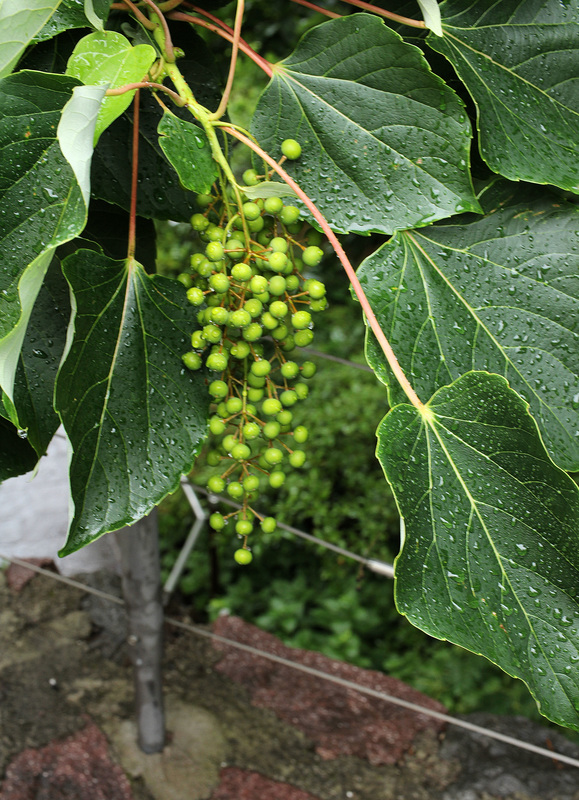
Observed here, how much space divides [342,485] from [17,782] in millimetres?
1261

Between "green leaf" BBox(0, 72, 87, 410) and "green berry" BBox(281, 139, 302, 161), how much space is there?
0.15 metres

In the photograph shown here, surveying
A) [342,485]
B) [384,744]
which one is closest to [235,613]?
[342,485]

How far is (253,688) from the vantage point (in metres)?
1.45

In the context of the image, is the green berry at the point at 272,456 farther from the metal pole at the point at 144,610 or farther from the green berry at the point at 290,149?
the metal pole at the point at 144,610

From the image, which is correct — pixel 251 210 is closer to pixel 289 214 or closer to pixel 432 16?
pixel 289 214

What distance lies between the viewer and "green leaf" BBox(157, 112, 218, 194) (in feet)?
1.42

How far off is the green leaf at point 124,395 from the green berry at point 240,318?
7cm

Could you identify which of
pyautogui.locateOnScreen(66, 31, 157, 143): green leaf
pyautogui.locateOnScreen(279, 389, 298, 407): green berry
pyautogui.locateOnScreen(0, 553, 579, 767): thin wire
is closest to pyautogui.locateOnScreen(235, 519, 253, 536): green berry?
pyautogui.locateOnScreen(279, 389, 298, 407): green berry

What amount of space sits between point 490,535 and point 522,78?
35 cm

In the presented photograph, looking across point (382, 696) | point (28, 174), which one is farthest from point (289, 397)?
point (382, 696)

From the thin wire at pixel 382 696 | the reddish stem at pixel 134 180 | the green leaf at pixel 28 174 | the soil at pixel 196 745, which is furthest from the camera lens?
the soil at pixel 196 745

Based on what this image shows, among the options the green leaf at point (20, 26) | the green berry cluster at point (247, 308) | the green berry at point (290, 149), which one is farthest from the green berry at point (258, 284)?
the green leaf at point (20, 26)

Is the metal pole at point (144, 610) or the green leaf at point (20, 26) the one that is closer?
the green leaf at point (20, 26)

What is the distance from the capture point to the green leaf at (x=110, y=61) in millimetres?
423
